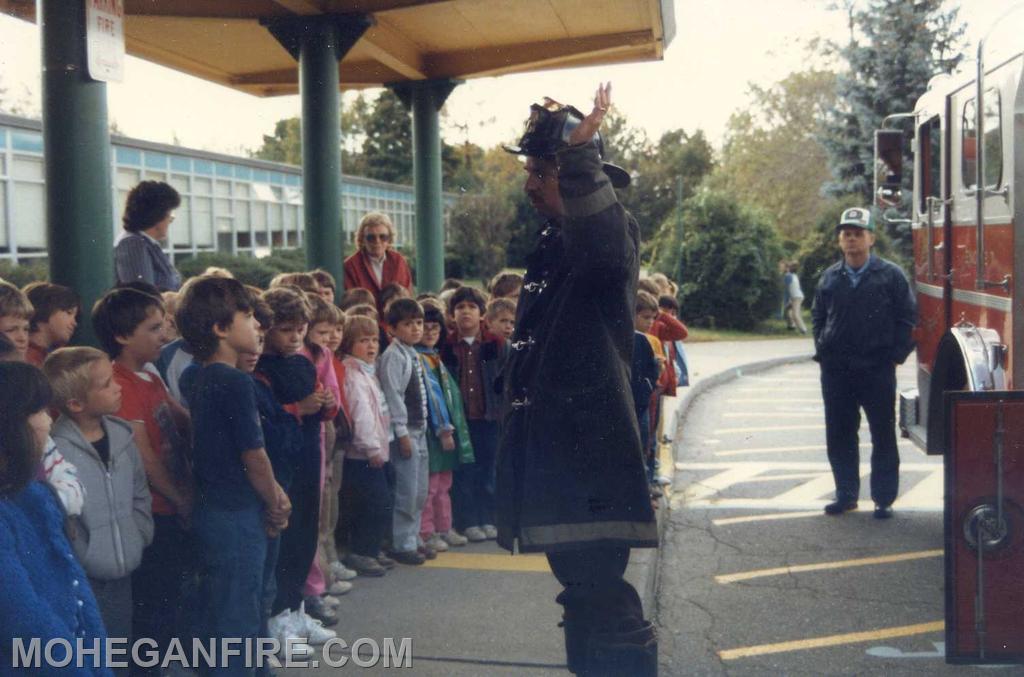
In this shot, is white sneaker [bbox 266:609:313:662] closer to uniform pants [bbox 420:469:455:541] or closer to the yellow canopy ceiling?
uniform pants [bbox 420:469:455:541]

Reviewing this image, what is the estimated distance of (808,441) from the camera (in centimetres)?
1152

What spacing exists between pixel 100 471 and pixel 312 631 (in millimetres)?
1645

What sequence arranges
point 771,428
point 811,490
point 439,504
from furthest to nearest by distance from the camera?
point 771,428
point 811,490
point 439,504

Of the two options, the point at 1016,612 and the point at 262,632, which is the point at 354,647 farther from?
the point at 1016,612

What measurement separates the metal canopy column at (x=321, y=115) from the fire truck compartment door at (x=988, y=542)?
5.12 m

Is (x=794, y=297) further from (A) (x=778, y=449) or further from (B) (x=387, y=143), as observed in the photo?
(B) (x=387, y=143)

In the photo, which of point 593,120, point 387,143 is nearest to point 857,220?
point 593,120

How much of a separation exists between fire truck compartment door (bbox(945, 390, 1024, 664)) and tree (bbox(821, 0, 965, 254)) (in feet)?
88.0

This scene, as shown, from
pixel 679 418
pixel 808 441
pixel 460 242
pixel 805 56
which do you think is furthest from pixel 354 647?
pixel 805 56

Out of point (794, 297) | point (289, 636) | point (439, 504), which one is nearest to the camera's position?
point (289, 636)

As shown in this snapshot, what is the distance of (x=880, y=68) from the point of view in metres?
31.0

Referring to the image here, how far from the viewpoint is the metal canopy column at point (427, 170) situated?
10.3 metres

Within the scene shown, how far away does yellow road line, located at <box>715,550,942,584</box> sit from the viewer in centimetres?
658

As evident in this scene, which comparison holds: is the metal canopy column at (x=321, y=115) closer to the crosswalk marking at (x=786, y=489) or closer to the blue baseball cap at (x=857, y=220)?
the crosswalk marking at (x=786, y=489)
